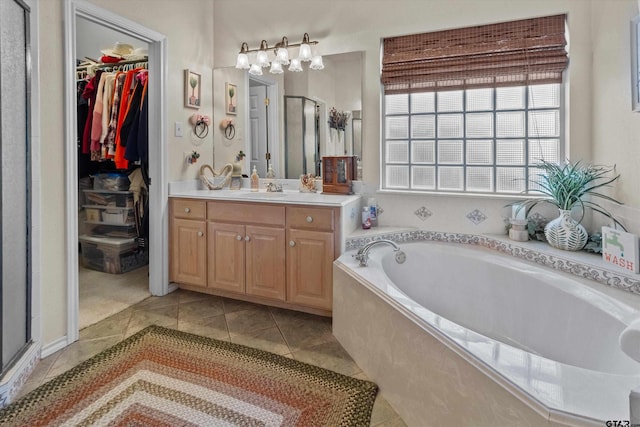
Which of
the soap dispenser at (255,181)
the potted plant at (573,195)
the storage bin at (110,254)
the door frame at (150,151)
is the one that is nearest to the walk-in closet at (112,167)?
the storage bin at (110,254)

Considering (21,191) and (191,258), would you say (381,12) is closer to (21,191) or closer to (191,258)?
(191,258)

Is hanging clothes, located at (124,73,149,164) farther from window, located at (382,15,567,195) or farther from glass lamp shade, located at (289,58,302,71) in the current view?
window, located at (382,15,567,195)

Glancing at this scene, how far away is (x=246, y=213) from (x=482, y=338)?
1.83 metres

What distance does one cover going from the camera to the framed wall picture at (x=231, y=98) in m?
3.34

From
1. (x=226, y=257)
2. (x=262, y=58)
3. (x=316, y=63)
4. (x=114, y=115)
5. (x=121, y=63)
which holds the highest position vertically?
(x=121, y=63)

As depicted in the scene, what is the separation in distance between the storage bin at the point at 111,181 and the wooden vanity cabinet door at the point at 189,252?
117 centimetres

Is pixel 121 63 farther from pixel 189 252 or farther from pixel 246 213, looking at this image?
pixel 246 213

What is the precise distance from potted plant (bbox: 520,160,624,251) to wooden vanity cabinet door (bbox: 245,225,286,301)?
1.70 meters

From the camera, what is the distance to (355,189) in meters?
2.93

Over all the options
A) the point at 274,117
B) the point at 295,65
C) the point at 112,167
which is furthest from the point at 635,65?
the point at 112,167

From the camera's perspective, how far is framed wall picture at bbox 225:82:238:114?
11.0 feet

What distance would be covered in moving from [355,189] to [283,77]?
1.14m

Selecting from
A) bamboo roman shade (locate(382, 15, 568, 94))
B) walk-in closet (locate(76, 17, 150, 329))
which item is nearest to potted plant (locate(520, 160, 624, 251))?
bamboo roman shade (locate(382, 15, 568, 94))

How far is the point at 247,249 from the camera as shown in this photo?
2.67m
